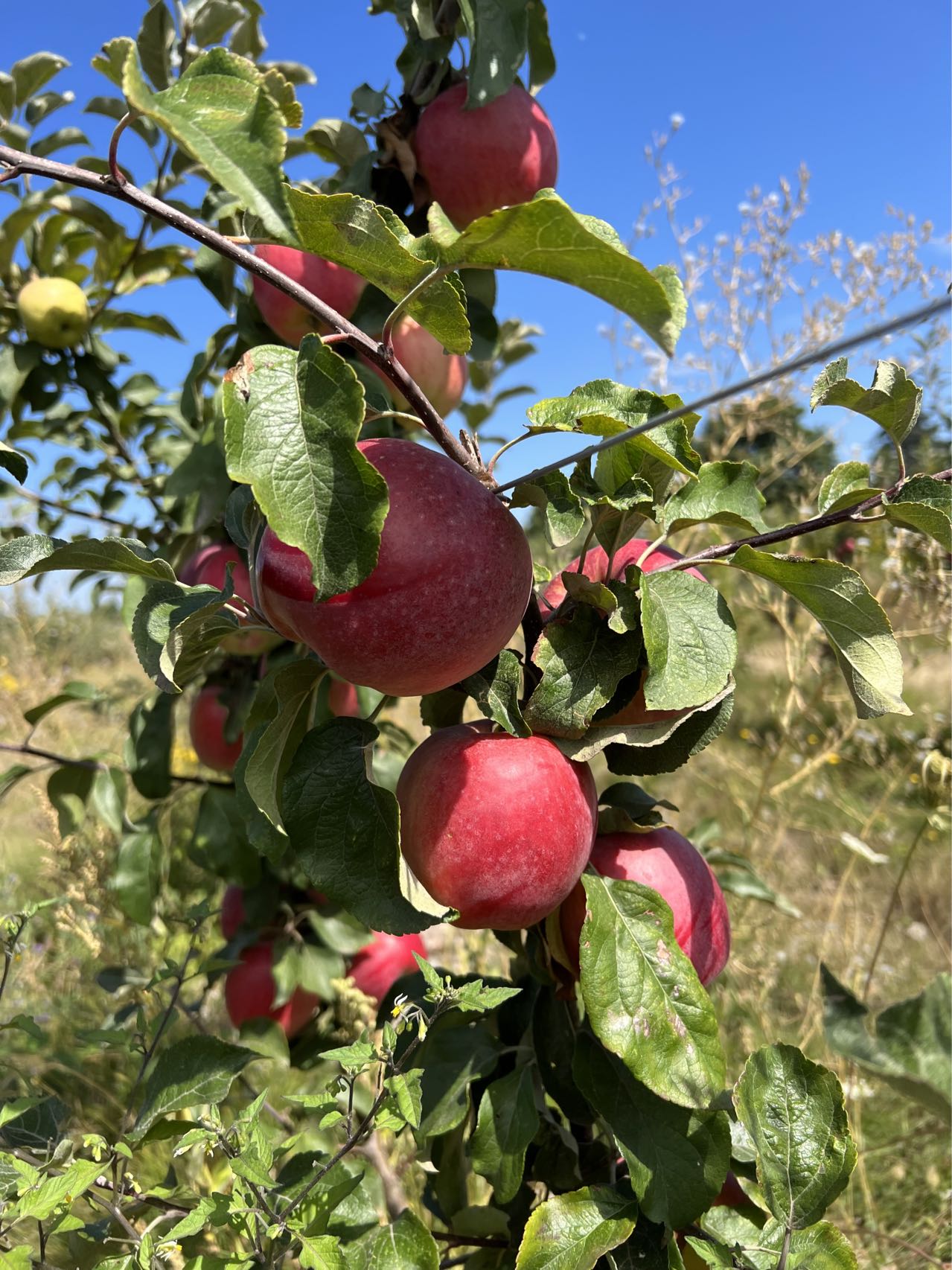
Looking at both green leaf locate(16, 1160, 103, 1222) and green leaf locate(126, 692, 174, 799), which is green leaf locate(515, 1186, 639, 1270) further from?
green leaf locate(126, 692, 174, 799)

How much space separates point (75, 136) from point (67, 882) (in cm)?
170

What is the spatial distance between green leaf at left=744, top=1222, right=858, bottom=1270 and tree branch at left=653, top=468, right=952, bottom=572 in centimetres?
59

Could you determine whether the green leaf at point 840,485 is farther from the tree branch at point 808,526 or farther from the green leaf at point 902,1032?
the green leaf at point 902,1032

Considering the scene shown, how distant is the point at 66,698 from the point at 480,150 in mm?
1106

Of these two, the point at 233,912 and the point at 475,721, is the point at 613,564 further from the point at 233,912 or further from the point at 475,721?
the point at 233,912

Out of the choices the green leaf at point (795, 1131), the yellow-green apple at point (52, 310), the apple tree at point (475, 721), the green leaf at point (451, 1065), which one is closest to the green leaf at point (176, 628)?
the apple tree at point (475, 721)

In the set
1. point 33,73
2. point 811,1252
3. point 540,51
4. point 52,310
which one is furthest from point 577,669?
point 33,73

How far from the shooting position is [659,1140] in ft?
2.57

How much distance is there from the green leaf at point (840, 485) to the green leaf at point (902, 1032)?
55cm

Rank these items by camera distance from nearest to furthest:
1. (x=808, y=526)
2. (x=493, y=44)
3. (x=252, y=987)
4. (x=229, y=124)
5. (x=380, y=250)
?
(x=229, y=124) < (x=380, y=250) < (x=808, y=526) < (x=493, y=44) < (x=252, y=987)

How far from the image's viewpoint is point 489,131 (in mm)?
1166

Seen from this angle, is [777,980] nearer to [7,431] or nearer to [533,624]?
[533,624]

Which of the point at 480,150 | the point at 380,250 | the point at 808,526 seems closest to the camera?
the point at 380,250

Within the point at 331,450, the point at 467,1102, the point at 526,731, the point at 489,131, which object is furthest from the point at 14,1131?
the point at 489,131
